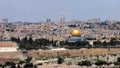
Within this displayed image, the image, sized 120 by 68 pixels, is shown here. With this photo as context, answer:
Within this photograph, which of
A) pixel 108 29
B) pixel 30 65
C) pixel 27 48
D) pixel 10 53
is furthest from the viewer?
pixel 108 29

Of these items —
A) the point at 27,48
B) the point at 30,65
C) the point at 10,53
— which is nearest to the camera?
the point at 30,65

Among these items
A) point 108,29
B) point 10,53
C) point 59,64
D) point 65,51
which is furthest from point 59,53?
point 108,29

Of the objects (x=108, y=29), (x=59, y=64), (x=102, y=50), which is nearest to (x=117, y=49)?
(x=102, y=50)

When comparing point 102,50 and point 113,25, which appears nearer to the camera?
point 102,50

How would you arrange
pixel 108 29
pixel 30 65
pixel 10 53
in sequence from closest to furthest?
pixel 30 65 → pixel 10 53 → pixel 108 29

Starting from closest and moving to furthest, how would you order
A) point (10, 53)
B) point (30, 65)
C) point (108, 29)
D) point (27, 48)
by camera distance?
point (30, 65) → point (10, 53) → point (27, 48) → point (108, 29)

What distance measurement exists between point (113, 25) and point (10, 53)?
8970cm

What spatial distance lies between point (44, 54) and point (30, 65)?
730 inches

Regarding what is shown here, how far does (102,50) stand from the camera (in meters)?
72.2

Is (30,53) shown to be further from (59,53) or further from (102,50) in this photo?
(102,50)

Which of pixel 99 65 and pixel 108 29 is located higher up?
Answer: pixel 99 65

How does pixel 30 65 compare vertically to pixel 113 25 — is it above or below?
above

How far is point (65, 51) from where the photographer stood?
6988 centimetres

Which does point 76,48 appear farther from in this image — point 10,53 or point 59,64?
point 59,64
